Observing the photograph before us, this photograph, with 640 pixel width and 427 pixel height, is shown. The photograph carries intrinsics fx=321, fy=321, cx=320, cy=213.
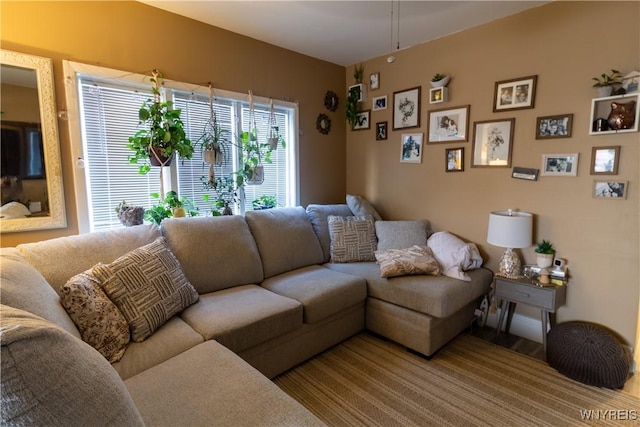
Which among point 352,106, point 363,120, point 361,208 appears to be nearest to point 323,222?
point 361,208

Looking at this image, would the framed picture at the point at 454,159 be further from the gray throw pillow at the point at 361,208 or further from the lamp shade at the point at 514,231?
the gray throw pillow at the point at 361,208

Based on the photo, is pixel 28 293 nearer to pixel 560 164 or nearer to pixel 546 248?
pixel 546 248

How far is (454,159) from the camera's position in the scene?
9.58ft

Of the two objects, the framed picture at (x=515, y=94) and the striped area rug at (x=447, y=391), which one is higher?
the framed picture at (x=515, y=94)

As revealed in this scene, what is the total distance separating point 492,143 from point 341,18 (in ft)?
5.27

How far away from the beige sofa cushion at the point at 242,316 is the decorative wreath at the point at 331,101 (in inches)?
89.5

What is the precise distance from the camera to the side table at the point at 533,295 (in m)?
2.24

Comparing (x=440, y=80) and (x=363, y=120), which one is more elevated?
(x=440, y=80)

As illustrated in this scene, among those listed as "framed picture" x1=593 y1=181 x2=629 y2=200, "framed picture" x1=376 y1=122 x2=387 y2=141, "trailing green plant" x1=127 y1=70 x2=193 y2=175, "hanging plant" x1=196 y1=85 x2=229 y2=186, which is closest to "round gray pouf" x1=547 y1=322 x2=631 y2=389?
"framed picture" x1=593 y1=181 x2=629 y2=200

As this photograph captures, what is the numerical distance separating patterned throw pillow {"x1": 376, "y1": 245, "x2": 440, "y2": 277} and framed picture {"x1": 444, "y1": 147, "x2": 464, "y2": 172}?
84cm

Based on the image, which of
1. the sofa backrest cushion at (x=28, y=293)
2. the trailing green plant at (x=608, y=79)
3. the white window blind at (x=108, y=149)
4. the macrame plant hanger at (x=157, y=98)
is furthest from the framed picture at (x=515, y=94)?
the sofa backrest cushion at (x=28, y=293)

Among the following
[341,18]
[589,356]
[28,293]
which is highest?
[341,18]

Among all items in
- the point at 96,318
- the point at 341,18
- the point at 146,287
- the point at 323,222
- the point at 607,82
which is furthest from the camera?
the point at 323,222

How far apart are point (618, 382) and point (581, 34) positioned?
2.28m
